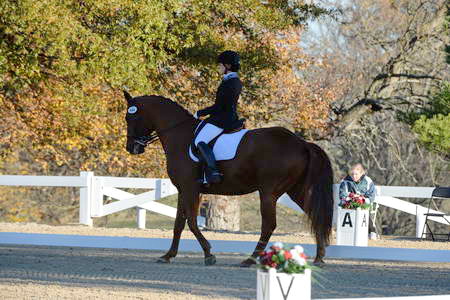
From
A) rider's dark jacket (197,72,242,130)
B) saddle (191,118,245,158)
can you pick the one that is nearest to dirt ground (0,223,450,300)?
saddle (191,118,245,158)

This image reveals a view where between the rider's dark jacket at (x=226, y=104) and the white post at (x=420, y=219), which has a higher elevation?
the rider's dark jacket at (x=226, y=104)

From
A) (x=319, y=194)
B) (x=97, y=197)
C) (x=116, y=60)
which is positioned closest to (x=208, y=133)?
(x=319, y=194)

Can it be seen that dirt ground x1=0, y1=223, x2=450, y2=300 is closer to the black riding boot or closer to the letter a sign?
the black riding boot

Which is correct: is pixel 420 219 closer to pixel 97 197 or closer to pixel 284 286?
pixel 97 197

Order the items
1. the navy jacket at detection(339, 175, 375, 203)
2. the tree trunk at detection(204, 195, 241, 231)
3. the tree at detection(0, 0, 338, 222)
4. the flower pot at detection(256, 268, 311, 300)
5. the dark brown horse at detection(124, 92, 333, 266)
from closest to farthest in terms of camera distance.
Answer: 1. the flower pot at detection(256, 268, 311, 300)
2. the dark brown horse at detection(124, 92, 333, 266)
3. the navy jacket at detection(339, 175, 375, 203)
4. the tree at detection(0, 0, 338, 222)
5. the tree trunk at detection(204, 195, 241, 231)

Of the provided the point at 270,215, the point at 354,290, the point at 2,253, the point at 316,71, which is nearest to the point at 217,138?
the point at 270,215

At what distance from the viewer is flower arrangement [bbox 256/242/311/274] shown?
5621 millimetres

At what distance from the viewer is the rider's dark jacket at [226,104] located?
34.7ft

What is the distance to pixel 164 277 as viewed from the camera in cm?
952

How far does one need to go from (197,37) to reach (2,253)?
7.70 meters

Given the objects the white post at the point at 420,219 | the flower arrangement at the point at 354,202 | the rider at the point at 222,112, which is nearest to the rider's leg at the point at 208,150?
the rider at the point at 222,112

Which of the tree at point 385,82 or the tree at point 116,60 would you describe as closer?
the tree at point 116,60

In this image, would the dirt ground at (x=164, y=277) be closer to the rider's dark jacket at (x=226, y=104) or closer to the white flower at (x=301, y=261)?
the rider's dark jacket at (x=226, y=104)

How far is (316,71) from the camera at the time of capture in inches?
1196
